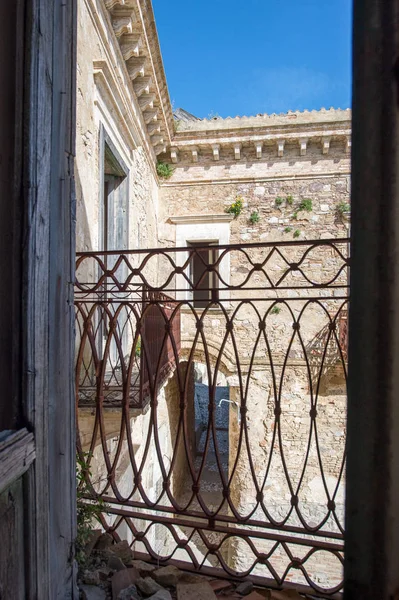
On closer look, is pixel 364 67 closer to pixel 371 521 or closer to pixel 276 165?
pixel 371 521

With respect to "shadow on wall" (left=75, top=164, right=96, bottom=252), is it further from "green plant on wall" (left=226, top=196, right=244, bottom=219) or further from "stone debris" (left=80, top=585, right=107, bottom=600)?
"green plant on wall" (left=226, top=196, right=244, bottom=219)

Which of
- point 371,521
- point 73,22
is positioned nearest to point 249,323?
point 73,22

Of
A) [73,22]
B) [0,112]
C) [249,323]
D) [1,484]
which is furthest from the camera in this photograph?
[249,323]

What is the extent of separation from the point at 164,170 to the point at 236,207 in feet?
5.91

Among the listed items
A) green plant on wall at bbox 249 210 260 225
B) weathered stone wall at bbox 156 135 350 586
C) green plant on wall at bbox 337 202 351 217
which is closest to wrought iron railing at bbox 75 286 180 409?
weathered stone wall at bbox 156 135 350 586

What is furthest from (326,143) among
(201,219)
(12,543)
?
(12,543)

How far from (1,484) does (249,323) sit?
6970 mm

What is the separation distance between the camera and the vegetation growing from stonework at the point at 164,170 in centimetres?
791

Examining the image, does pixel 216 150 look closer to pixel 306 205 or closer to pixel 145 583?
pixel 306 205

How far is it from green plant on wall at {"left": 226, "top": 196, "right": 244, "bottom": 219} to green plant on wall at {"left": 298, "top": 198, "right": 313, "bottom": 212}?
127 cm

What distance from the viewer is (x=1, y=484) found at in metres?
0.88

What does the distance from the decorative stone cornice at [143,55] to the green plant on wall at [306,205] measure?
3299 millimetres

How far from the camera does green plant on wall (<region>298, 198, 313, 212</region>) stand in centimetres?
768

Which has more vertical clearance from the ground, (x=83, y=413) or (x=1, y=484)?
(x=1, y=484)
